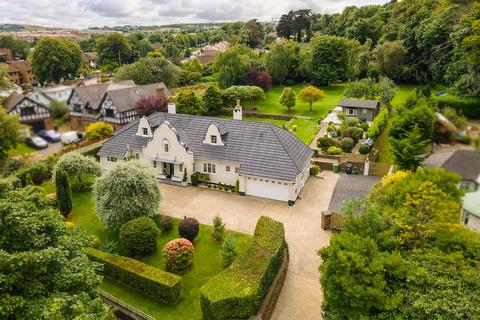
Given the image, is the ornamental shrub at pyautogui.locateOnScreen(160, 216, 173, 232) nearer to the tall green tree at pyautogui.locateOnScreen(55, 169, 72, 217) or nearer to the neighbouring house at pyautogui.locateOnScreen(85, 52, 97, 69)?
the tall green tree at pyautogui.locateOnScreen(55, 169, 72, 217)

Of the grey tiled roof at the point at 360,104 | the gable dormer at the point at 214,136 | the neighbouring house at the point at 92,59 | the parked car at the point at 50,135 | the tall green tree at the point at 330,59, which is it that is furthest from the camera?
the tall green tree at the point at 330,59

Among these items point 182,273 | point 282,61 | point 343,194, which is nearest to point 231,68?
point 282,61

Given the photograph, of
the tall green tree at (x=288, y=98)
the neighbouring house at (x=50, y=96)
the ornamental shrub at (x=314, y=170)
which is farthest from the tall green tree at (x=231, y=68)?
the neighbouring house at (x=50, y=96)

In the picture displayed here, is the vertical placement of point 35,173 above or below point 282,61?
below

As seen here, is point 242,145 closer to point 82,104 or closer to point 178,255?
point 178,255

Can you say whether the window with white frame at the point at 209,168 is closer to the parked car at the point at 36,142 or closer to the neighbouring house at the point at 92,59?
the neighbouring house at the point at 92,59

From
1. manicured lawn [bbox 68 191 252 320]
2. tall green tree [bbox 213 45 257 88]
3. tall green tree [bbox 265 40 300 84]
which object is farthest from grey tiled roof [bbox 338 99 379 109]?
manicured lawn [bbox 68 191 252 320]

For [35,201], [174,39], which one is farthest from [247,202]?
[174,39]
